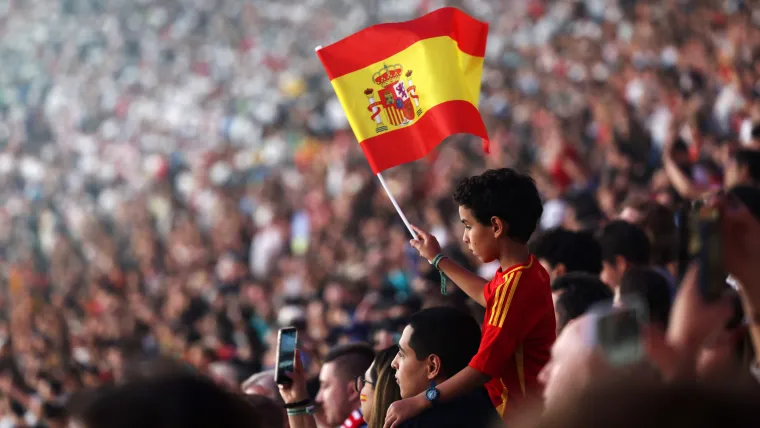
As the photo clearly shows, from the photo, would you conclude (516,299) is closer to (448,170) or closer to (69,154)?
(448,170)

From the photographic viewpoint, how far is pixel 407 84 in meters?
4.10

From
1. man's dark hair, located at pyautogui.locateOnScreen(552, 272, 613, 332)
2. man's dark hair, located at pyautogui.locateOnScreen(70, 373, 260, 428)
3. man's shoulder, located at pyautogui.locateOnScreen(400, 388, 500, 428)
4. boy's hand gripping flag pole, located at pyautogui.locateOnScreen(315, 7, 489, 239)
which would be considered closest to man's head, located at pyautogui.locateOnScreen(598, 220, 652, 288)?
man's dark hair, located at pyautogui.locateOnScreen(552, 272, 613, 332)

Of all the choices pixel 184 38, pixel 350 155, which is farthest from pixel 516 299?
pixel 184 38

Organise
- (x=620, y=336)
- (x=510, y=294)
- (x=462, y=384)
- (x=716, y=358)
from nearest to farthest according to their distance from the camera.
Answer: (x=620, y=336) → (x=716, y=358) → (x=462, y=384) → (x=510, y=294)

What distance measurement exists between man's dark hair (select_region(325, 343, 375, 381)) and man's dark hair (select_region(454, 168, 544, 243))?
1.18m

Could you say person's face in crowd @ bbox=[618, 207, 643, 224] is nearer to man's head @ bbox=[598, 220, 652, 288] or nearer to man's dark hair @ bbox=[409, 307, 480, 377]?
man's head @ bbox=[598, 220, 652, 288]

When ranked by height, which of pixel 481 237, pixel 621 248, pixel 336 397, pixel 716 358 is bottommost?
pixel 621 248

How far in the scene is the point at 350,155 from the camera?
12.2 metres

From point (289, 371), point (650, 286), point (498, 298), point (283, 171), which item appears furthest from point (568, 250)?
point (283, 171)

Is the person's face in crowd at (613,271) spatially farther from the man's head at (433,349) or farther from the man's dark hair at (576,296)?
the man's head at (433,349)

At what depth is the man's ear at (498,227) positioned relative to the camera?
312cm

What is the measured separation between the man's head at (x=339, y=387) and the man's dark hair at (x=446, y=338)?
89 cm

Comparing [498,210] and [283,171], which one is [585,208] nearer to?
[498,210]

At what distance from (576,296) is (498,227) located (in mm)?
730
